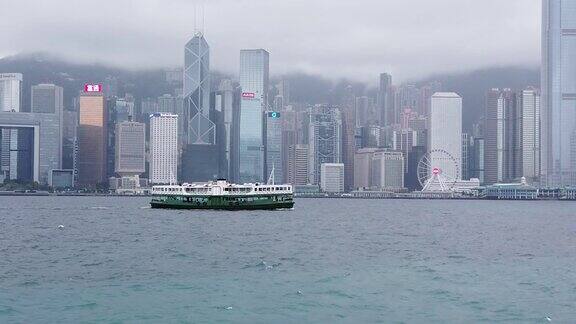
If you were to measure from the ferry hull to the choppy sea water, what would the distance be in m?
40.8

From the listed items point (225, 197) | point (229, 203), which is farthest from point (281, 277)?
point (225, 197)

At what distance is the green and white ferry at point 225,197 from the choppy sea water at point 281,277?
4110 centimetres

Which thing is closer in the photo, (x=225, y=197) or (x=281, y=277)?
(x=281, y=277)

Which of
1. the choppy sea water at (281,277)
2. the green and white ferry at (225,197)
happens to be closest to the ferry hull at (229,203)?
the green and white ferry at (225,197)

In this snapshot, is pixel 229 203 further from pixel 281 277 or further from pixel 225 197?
pixel 281 277

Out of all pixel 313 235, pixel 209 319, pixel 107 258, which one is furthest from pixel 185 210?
pixel 209 319

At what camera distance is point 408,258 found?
181ft

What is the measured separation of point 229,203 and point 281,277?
73212 mm

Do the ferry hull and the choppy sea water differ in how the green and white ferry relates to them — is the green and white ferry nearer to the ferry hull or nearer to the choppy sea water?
the ferry hull

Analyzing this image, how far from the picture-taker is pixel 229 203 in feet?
387

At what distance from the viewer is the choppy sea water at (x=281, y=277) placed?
116ft

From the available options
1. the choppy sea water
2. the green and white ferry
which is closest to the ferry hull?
the green and white ferry

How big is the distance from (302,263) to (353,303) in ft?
46.3

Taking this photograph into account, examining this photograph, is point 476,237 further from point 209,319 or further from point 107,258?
point 209,319
